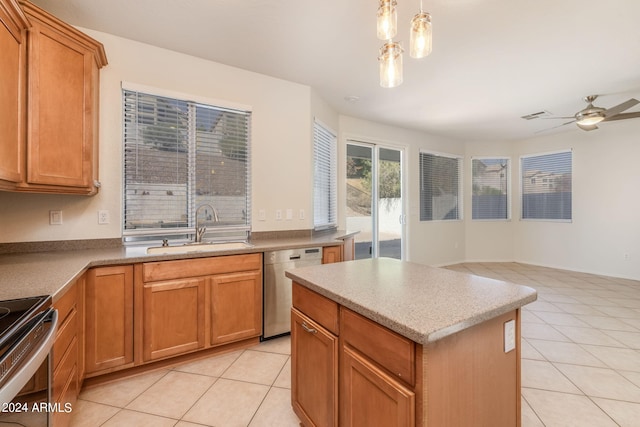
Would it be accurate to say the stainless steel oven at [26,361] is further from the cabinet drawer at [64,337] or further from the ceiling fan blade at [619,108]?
the ceiling fan blade at [619,108]

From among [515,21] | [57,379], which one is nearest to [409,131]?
[515,21]

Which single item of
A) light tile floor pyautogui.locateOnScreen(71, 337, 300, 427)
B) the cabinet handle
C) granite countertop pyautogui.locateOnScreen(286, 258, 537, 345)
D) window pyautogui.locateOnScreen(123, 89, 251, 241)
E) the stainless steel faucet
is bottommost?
light tile floor pyautogui.locateOnScreen(71, 337, 300, 427)

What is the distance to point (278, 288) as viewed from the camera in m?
2.54

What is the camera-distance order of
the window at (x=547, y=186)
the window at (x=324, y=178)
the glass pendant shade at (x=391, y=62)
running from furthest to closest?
the window at (x=547, y=186) < the window at (x=324, y=178) < the glass pendant shade at (x=391, y=62)

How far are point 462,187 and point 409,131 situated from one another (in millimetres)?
1902

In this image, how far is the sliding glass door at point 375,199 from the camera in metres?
4.55

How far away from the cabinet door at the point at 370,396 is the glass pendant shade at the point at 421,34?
1.39 meters

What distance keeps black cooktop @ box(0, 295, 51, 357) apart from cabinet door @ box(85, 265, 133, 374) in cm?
79

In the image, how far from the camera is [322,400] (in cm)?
128

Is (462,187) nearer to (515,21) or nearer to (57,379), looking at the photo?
(515,21)

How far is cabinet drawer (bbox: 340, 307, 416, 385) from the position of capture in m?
0.86

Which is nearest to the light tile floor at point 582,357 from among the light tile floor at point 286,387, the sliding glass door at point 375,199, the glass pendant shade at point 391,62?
the light tile floor at point 286,387

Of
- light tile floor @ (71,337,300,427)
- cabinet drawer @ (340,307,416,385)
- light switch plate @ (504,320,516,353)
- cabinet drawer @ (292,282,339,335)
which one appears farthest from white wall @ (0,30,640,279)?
light switch plate @ (504,320,516,353)

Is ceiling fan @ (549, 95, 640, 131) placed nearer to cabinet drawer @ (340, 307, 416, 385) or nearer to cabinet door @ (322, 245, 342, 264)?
cabinet door @ (322, 245, 342, 264)
